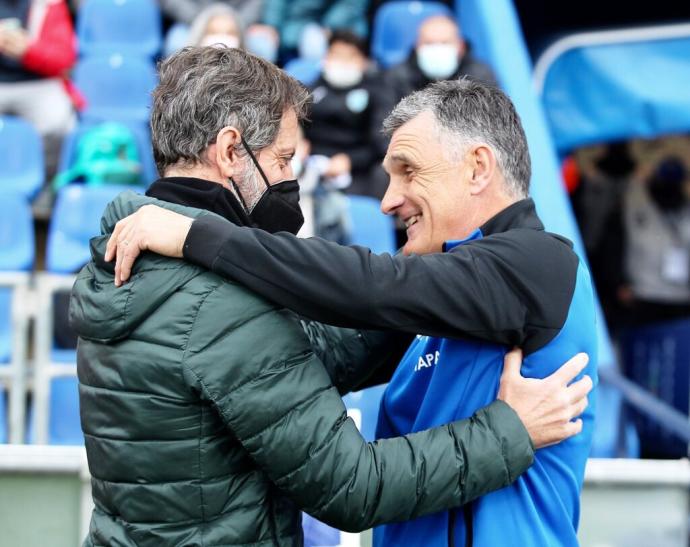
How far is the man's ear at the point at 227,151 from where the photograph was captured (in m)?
1.94

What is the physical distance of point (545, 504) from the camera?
193 cm

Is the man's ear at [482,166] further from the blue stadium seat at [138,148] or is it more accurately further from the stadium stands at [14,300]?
the blue stadium seat at [138,148]

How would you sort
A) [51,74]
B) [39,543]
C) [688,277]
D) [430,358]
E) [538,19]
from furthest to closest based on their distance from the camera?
[538,19]
[688,277]
[51,74]
[39,543]
[430,358]

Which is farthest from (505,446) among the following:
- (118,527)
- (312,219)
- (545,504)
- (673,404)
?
(673,404)

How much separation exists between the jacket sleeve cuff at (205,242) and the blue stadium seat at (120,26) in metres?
5.80

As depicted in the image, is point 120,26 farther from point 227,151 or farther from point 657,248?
point 227,151

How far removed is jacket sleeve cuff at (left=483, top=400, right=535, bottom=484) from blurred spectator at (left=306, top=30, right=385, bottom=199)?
13.9ft

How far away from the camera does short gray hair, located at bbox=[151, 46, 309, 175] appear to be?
75.8 inches

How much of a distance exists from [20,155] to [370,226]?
2.15 metres

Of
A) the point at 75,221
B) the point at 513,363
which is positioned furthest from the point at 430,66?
the point at 513,363

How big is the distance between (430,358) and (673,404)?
4.71m

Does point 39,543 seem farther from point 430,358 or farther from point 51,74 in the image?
point 51,74

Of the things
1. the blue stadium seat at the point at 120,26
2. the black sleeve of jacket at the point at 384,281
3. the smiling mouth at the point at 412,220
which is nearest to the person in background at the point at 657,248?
the blue stadium seat at the point at 120,26

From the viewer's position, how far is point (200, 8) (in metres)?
7.50
